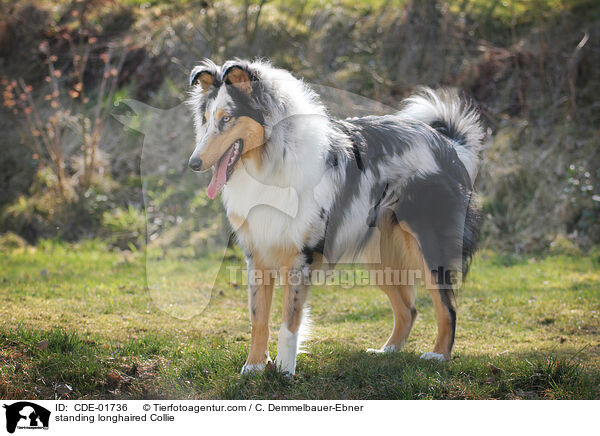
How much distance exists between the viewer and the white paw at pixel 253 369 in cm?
373

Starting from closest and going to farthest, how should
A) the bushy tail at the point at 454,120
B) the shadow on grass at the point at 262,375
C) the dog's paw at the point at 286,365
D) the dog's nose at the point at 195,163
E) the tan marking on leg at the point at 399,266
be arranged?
the dog's nose at the point at 195,163 < the shadow on grass at the point at 262,375 < the dog's paw at the point at 286,365 < the tan marking on leg at the point at 399,266 < the bushy tail at the point at 454,120

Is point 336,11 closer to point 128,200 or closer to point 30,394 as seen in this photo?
point 128,200

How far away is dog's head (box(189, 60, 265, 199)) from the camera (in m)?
3.49

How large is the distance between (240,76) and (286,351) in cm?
172

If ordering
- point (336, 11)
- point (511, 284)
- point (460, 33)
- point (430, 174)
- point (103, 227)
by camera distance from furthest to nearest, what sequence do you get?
point (336, 11) → point (460, 33) → point (103, 227) → point (511, 284) → point (430, 174)

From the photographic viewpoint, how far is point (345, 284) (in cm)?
654

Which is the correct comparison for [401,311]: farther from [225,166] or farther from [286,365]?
[225,166]

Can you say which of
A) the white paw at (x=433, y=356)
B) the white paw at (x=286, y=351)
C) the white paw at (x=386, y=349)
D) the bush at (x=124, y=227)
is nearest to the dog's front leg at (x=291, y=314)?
the white paw at (x=286, y=351)

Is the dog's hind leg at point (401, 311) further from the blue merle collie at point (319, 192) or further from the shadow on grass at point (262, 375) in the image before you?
the shadow on grass at point (262, 375)

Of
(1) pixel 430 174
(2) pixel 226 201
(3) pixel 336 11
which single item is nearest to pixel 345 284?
(1) pixel 430 174

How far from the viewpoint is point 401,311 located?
4.61 metres

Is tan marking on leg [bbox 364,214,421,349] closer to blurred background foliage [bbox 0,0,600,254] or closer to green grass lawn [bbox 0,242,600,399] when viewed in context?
green grass lawn [bbox 0,242,600,399]
